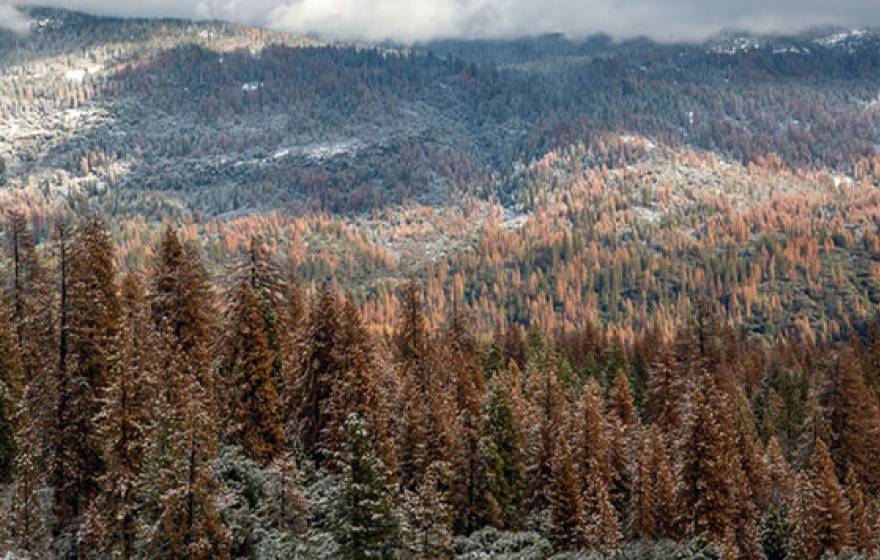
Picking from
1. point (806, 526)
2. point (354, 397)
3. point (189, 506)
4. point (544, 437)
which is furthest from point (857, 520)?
point (189, 506)

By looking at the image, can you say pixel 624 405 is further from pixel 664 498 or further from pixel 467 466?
pixel 467 466

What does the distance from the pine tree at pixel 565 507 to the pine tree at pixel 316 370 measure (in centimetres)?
1463

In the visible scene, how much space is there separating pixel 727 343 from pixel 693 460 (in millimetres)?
81774

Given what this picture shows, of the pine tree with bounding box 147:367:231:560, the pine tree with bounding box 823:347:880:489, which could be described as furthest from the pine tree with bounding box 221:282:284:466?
the pine tree with bounding box 823:347:880:489

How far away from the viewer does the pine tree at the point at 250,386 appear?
48.2m

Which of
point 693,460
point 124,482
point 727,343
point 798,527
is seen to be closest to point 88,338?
point 124,482

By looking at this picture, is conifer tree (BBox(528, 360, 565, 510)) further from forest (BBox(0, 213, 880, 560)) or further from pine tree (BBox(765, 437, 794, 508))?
pine tree (BBox(765, 437, 794, 508))

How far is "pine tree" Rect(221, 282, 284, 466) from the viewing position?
4819 cm

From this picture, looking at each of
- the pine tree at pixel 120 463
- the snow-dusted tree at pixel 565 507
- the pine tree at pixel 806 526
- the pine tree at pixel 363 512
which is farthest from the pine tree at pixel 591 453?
the pine tree at pixel 120 463

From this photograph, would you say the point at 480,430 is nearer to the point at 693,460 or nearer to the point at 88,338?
the point at 693,460

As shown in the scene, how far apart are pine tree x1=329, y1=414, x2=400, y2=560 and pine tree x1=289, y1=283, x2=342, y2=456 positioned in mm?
16986

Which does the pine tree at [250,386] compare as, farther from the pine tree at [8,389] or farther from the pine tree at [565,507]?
the pine tree at [565,507]

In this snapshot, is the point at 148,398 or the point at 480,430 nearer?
the point at 148,398

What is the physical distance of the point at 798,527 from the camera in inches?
2254
